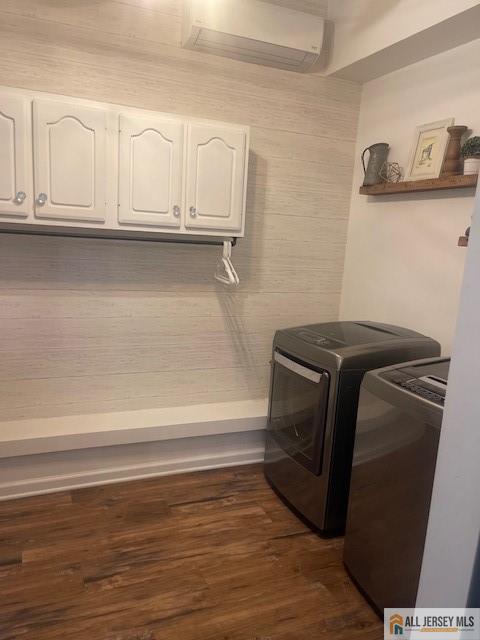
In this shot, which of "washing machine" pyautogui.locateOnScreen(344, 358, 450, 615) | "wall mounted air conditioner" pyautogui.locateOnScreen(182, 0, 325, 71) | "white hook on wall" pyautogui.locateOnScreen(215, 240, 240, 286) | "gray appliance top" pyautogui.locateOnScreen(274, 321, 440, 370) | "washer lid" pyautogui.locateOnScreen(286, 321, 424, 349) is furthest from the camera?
"white hook on wall" pyautogui.locateOnScreen(215, 240, 240, 286)

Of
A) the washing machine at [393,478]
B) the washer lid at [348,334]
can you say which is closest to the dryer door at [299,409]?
the washer lid at [348,334]

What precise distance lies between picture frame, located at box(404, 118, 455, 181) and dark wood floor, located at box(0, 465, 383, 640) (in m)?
1.77

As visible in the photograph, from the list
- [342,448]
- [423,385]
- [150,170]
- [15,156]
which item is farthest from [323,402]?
[15,156]

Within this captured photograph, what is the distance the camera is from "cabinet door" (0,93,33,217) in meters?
1.79

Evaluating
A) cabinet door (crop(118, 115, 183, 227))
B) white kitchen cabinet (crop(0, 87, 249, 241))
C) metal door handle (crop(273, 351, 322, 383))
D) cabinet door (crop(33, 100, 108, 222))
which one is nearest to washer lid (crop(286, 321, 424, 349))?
metal door handle (crop(273, 351, 322, 383))

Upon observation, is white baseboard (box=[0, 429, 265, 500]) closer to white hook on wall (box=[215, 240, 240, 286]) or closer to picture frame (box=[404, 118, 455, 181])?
white hook on wall (box=[215, 240, 240, 286])

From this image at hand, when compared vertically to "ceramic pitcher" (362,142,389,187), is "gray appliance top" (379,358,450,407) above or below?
below

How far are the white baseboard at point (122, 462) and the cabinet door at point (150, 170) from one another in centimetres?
118

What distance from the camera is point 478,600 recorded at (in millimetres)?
781

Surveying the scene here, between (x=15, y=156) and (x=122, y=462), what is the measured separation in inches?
60.7

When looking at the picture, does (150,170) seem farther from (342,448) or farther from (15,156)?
(342,448)

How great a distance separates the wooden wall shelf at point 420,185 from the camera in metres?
1.89

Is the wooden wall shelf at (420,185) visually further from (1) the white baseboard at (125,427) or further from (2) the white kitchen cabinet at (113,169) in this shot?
(1) the white baseboard at (125,427)

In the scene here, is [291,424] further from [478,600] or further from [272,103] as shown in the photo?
[272,103]
